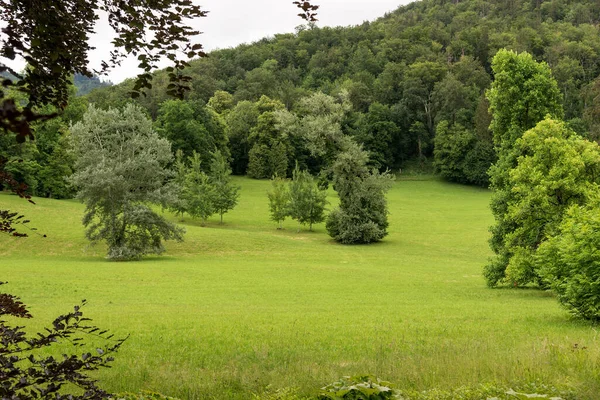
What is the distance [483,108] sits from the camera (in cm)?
9625

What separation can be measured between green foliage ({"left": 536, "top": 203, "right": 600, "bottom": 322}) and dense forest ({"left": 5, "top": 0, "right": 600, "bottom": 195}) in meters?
37.9

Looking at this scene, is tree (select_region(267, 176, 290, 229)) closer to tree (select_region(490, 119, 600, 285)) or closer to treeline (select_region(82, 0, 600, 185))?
treeline (select_region(82, 0, 600, 185))

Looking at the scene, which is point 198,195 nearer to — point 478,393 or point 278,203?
point 278,203

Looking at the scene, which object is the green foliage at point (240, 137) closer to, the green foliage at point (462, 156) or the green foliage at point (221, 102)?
the green foliage at point (221, 102)

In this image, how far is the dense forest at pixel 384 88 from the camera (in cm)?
9025

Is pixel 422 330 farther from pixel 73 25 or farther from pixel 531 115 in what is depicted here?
pixel 531 115

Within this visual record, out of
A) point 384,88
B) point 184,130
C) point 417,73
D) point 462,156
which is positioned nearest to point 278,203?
point 184,130

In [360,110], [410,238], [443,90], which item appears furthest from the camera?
[360,110]

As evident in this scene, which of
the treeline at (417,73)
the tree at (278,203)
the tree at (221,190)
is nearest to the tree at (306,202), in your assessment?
the tree at (278,203)

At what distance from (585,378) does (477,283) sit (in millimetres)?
24071

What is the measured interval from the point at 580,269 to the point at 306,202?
146 ft

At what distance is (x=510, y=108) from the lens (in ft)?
88.5

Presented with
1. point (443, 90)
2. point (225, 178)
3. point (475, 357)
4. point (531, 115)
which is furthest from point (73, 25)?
point (443, 90)

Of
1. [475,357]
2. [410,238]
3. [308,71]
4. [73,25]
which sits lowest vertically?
[410,238]
